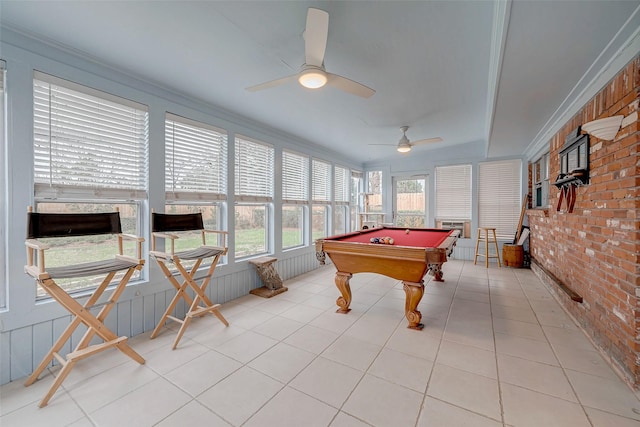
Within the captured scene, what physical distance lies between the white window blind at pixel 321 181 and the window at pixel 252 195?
1.26m

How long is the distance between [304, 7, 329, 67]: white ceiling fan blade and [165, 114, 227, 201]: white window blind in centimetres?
181

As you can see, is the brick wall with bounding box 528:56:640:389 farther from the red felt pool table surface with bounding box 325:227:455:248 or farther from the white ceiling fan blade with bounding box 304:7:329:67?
the white ceiling fan blade with bounding box 304:7:329:67

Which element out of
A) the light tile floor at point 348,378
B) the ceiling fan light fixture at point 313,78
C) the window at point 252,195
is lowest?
the light tile floor at point 348,378

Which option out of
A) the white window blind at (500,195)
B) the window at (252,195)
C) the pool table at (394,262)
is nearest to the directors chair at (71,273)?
the window at (252,195)

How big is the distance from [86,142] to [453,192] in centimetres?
647

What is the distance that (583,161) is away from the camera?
2.57 m

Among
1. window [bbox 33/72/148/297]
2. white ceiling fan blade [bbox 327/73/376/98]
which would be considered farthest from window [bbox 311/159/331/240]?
window [bbox 33/72/148/297]

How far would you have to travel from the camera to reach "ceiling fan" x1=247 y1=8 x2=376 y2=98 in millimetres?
1600

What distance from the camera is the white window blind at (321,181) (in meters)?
5.32

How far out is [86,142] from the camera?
2.30 meters

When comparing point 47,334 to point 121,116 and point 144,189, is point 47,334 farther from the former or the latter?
point 121,116

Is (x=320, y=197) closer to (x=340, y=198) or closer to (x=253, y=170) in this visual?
(x=340, y=198)

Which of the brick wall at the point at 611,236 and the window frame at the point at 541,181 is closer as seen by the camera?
the brick wall at the point at 611,236

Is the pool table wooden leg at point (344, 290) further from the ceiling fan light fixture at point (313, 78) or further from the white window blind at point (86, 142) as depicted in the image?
the white window blind at point (86, 142)
